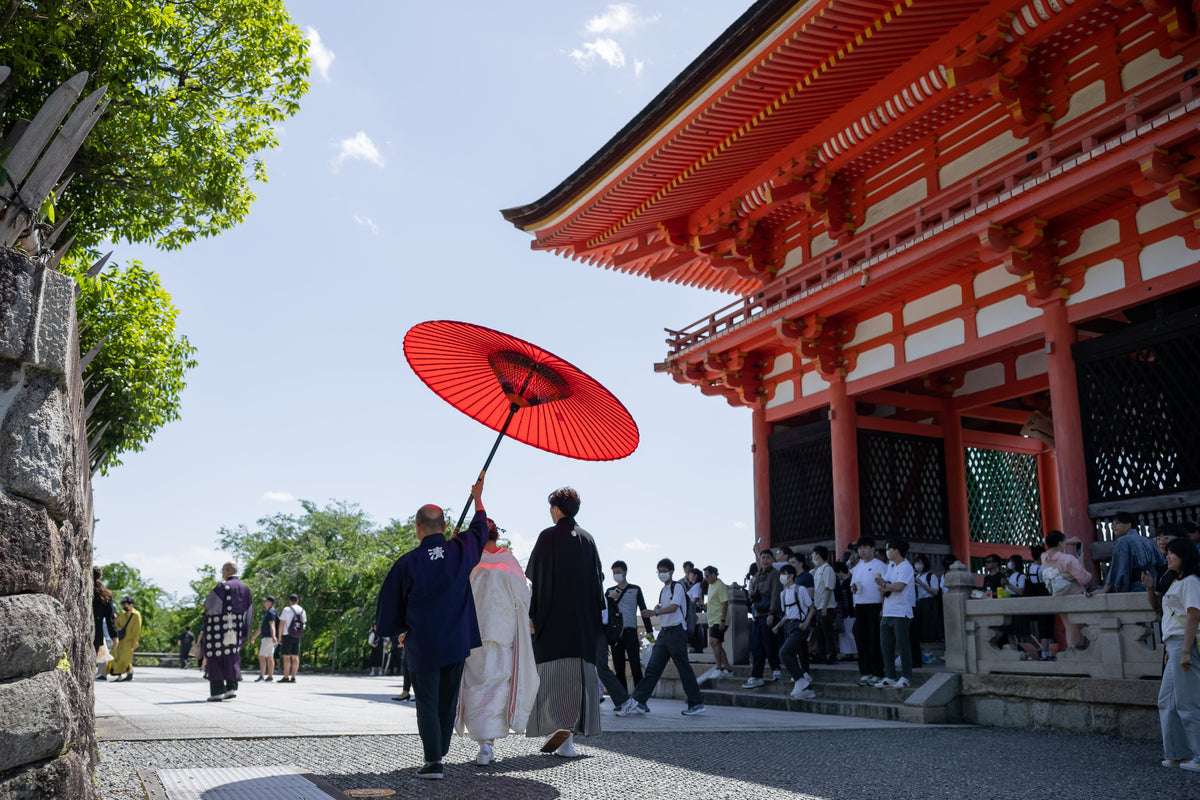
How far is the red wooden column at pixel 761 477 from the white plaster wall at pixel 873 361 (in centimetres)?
187

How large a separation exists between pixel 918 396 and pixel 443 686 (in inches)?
407

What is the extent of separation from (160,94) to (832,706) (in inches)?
409

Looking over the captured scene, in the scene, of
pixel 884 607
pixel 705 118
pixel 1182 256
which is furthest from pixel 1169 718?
pixel 705 118

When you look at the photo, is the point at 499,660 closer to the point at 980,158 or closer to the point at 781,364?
the point at 980,158

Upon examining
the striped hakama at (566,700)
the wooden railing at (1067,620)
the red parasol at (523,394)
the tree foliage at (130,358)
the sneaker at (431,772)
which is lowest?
the sneaker at (431,772)

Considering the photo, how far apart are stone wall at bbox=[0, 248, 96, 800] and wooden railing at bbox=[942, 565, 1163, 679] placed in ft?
23.9

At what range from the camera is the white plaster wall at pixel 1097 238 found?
9562mm

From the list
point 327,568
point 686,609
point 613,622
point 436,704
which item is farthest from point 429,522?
point 327,568

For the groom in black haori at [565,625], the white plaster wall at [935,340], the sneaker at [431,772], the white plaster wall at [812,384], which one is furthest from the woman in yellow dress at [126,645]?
the white plaster wall at [935,340]

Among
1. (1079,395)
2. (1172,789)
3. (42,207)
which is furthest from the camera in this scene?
(1079,395)

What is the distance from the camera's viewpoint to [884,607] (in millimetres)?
8758

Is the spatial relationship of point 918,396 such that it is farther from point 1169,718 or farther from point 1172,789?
point 1172,789

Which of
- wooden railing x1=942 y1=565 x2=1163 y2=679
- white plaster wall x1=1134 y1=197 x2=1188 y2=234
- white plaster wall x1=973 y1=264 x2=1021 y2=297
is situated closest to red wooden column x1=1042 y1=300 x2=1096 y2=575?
white plaster wall x1=973 y1=264 x2=1021 y2=297

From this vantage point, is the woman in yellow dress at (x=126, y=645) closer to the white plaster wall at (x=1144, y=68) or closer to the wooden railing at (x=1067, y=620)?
the wooden railing at (x=1067, y=620)
